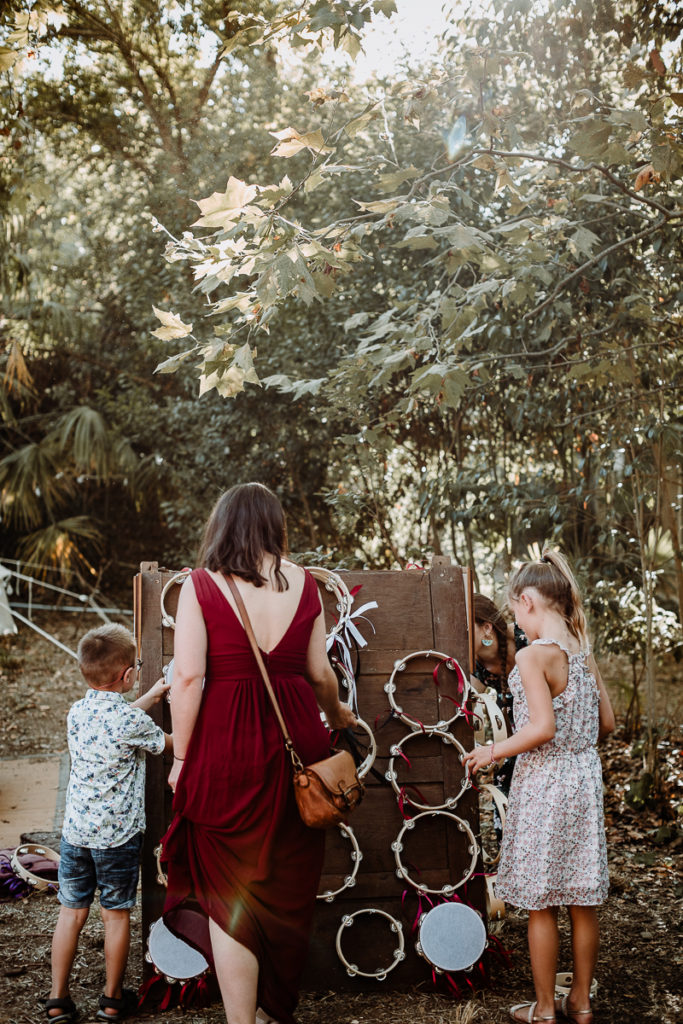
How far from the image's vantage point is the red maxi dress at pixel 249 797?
→ 2.22 metres

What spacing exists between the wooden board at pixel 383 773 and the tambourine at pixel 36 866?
3.77 ft

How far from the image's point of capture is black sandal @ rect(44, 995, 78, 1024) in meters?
2.65

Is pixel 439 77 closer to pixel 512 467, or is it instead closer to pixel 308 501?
pixel 512 467

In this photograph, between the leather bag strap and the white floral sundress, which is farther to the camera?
the white floral sundress

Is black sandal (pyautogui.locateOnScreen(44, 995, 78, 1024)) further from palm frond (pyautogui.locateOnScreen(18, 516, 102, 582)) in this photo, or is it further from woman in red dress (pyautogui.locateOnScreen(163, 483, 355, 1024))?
palm frond (pyautogui.locateOnScreen(18, 516, 102, 582))

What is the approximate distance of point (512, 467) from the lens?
6285 mm

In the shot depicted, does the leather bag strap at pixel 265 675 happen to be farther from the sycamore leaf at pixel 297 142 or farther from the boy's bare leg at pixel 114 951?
the sycamore leaf at pixel 297 142

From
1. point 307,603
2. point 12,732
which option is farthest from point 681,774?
point 12,732

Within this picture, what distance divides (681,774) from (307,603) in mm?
3584

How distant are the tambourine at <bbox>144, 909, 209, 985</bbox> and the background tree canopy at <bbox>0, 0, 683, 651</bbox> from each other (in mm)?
1636

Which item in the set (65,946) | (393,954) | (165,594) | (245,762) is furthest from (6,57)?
(393,954)

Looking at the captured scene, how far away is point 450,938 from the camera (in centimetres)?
276

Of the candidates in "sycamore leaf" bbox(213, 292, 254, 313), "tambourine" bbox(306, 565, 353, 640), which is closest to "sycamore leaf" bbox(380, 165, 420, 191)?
"sycamore leaf" bbox(213, 292, 254, 313)

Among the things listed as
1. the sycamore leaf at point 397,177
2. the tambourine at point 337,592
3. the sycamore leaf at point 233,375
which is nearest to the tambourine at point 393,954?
the tambourine at point 337,592
